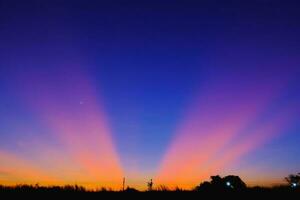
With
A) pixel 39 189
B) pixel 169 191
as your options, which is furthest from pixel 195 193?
pixel 39 189

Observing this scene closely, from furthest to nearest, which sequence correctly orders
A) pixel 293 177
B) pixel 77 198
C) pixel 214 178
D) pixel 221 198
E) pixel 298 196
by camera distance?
pixel 293 177, pixel 214 178, pixel 298 196, pixel 221 198, pixel 77 198

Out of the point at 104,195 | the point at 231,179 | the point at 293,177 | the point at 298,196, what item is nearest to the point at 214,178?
the point at 231,179

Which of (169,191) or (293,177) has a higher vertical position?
(293,177)

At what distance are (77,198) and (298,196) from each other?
10.6 meters

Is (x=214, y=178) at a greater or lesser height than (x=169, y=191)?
greater

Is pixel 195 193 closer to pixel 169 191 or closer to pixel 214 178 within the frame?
pixel 169 191

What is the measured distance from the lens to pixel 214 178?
176 feet

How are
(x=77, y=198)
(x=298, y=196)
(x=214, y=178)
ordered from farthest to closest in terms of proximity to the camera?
(x=214, y=178) < (x=298, y=196) < (x=77, y=198)

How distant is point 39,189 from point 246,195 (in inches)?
382

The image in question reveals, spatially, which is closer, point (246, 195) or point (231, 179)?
point (246, 195)

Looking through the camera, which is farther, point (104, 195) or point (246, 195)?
point (246, 195)

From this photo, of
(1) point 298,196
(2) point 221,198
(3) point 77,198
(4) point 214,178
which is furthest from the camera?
(4) point 214,178

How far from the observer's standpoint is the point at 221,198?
1716 centimetres

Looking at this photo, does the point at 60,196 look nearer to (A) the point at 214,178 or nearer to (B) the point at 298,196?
(B) the point at 298,196
